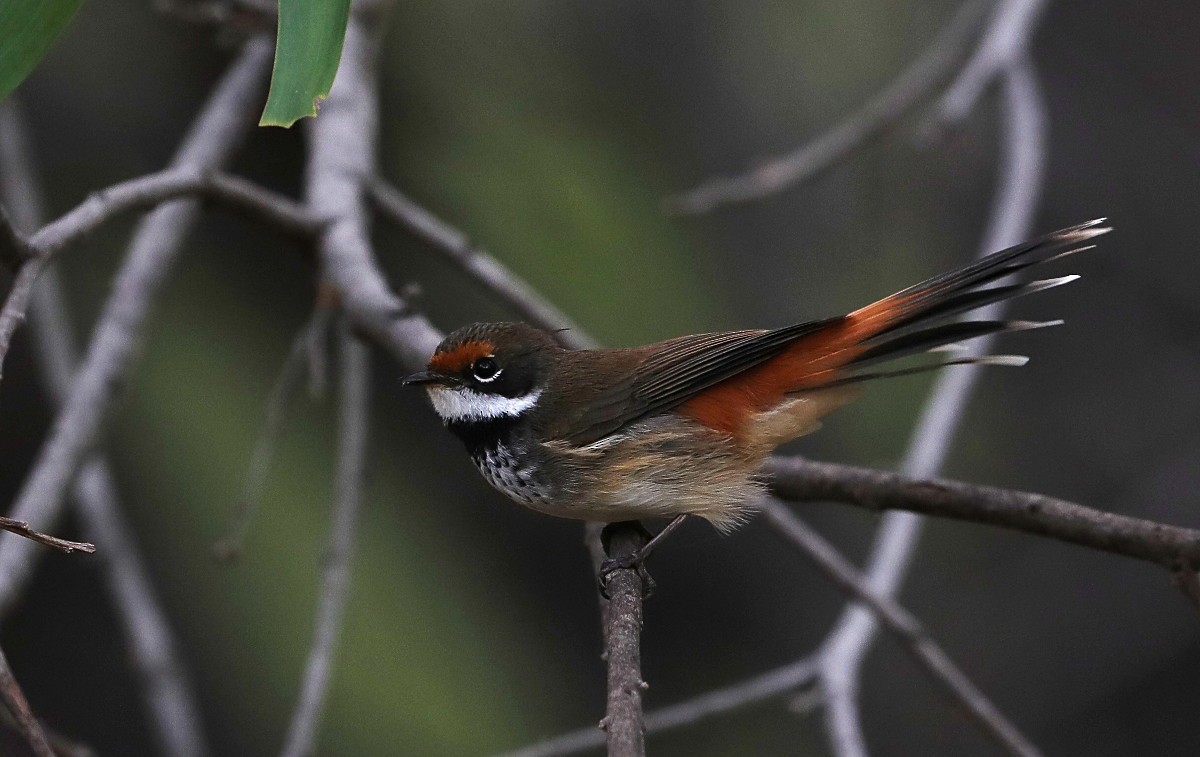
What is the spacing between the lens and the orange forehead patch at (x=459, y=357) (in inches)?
134

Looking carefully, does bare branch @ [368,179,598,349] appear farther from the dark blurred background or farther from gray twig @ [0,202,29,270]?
gray twig @ [0,202,29,270]

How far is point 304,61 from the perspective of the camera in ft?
6.64

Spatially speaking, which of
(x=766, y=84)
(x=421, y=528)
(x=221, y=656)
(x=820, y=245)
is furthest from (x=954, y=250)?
(x=221, y=656)

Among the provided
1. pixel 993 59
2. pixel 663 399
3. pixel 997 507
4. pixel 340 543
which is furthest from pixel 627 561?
pixel 993 59

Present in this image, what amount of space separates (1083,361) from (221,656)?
4616 millimetres

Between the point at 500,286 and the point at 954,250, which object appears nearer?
the point at 500,286

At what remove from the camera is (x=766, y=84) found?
6.70m

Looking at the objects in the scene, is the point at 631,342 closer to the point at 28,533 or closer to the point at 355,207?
the point at 355,207

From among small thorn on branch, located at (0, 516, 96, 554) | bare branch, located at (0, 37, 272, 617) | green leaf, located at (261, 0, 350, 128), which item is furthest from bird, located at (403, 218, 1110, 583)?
small thorn on branch, located at (0, 516, 96, 554)

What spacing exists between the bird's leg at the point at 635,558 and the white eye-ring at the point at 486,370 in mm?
512

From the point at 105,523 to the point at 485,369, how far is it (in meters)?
1.73

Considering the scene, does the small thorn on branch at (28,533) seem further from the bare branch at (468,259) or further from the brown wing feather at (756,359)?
the bare branch at (468,259)

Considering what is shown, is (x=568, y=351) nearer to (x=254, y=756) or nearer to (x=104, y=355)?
(x=104, y=355)

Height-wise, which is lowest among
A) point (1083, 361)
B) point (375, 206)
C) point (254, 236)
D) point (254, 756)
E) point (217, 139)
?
point (254, 756)
